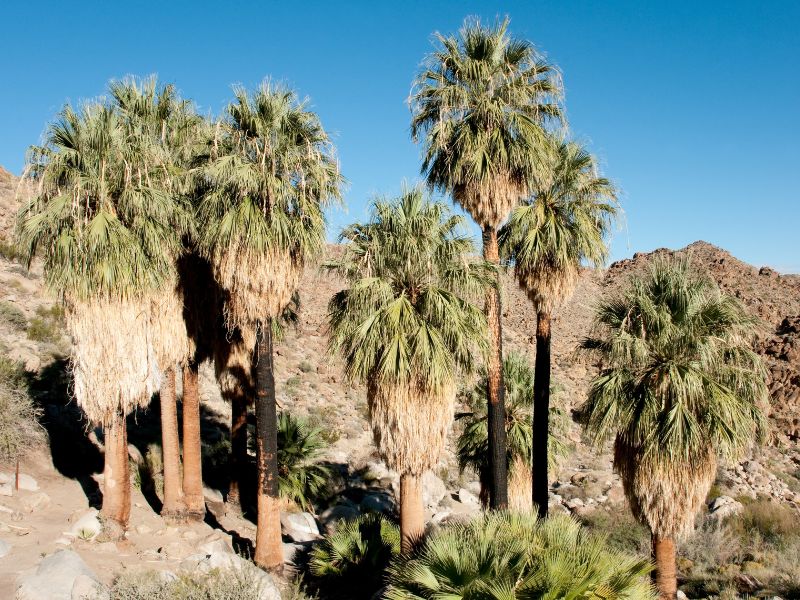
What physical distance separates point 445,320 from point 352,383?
223cm

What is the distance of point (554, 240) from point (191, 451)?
1040cm

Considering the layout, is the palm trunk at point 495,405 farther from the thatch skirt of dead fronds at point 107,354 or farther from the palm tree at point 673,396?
the thatch skirt of dead fronds at point 107,354

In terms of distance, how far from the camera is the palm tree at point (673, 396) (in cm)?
1155

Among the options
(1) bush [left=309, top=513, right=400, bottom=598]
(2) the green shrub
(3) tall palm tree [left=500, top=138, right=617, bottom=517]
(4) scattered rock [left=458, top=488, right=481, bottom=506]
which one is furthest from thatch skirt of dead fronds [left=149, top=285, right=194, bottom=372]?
(2) the green shrub

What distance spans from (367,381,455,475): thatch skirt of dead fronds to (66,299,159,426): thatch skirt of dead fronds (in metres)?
4.89

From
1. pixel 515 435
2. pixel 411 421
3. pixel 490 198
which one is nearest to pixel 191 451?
pixel 411 421

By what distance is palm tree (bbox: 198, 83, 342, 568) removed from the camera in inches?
467

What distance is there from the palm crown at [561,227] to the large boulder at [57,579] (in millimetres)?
11018

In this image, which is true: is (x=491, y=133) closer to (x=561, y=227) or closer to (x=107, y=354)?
(x=561, y=227)

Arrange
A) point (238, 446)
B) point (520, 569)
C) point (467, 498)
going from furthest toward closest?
point (467, 498) → point (238, 446) → point (520, 569)

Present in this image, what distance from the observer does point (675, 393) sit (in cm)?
1186

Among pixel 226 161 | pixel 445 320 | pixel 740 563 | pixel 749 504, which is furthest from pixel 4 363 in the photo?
pixel 749 504

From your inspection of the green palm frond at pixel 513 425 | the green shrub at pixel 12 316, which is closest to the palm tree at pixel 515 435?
the green palm frond at pixel 513 425

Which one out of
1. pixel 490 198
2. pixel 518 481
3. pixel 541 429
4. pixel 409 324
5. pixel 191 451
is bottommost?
pixel 518 481
